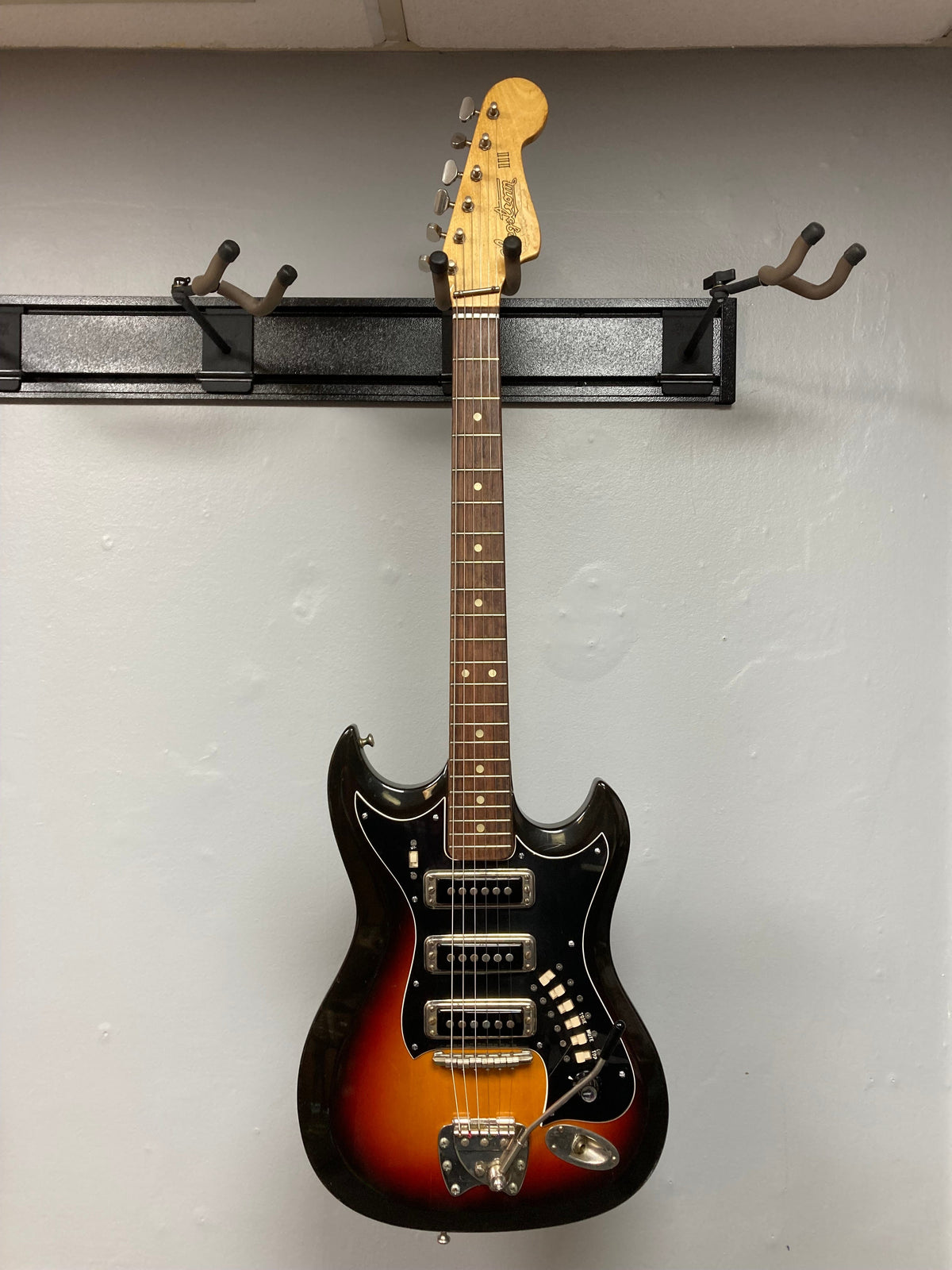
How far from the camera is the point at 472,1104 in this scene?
856 mm

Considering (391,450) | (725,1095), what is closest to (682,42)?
(391,450)

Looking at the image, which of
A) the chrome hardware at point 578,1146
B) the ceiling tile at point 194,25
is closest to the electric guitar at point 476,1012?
the chrome hardware at point 578,1146

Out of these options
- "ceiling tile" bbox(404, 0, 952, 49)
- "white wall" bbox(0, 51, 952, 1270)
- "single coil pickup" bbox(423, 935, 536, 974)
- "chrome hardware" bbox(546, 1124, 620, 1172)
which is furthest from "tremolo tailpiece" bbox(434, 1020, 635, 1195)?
"ceiling tile" bbox(404, 0, 952, 49)

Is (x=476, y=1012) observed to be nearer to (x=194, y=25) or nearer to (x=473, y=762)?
(x=473, y=762)

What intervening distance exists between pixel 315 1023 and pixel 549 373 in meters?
0.84

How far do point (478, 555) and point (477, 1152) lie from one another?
0.64 metres

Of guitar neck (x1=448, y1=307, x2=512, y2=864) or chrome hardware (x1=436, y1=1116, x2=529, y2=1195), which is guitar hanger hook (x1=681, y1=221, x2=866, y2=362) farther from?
chrome hardware (x1=436, y1=1116, x2=529, y2=1195)

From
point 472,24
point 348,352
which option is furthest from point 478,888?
point 472,24

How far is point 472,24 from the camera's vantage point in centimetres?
103

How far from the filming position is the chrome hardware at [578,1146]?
84cm

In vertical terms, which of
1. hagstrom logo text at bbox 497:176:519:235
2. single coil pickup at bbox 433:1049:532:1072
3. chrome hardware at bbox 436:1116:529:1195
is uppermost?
hagstrom logo text at bbox 497:176:519:235

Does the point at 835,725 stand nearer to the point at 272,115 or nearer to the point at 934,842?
the point at 934,842

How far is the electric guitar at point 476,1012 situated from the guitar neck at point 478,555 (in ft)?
0.08

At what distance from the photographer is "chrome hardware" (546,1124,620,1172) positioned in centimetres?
84
